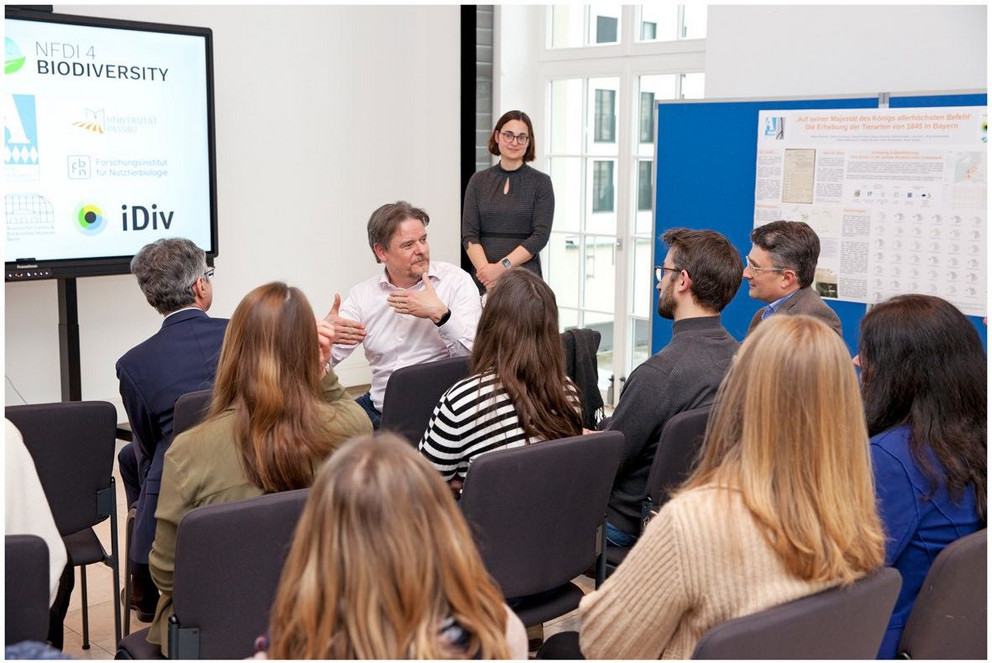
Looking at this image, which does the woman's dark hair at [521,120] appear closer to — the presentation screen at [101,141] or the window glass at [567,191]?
the window glass at [567,191]

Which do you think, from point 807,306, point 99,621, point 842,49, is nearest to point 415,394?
point 99,621

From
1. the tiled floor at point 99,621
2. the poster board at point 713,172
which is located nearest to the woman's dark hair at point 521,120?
the poster board at point 713,172

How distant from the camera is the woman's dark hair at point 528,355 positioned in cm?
247

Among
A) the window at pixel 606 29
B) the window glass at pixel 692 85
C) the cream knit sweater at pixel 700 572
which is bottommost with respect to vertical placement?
the cream knit sweater at pixel 700 572

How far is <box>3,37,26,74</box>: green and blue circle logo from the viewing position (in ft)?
15.1

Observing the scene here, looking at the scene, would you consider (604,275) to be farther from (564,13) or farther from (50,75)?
(50,75)

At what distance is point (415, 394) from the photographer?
3053mm

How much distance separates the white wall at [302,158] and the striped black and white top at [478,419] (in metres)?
3.54

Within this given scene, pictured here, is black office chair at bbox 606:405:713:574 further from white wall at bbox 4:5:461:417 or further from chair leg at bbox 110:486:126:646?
white wall at bbox 4:5:461:417

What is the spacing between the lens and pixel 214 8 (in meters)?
5.77

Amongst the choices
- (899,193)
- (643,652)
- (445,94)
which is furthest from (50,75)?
(643,652)

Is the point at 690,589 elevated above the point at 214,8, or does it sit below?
below

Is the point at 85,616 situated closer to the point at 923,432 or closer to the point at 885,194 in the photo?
the point at 923,432

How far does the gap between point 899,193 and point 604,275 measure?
7.89 feet
